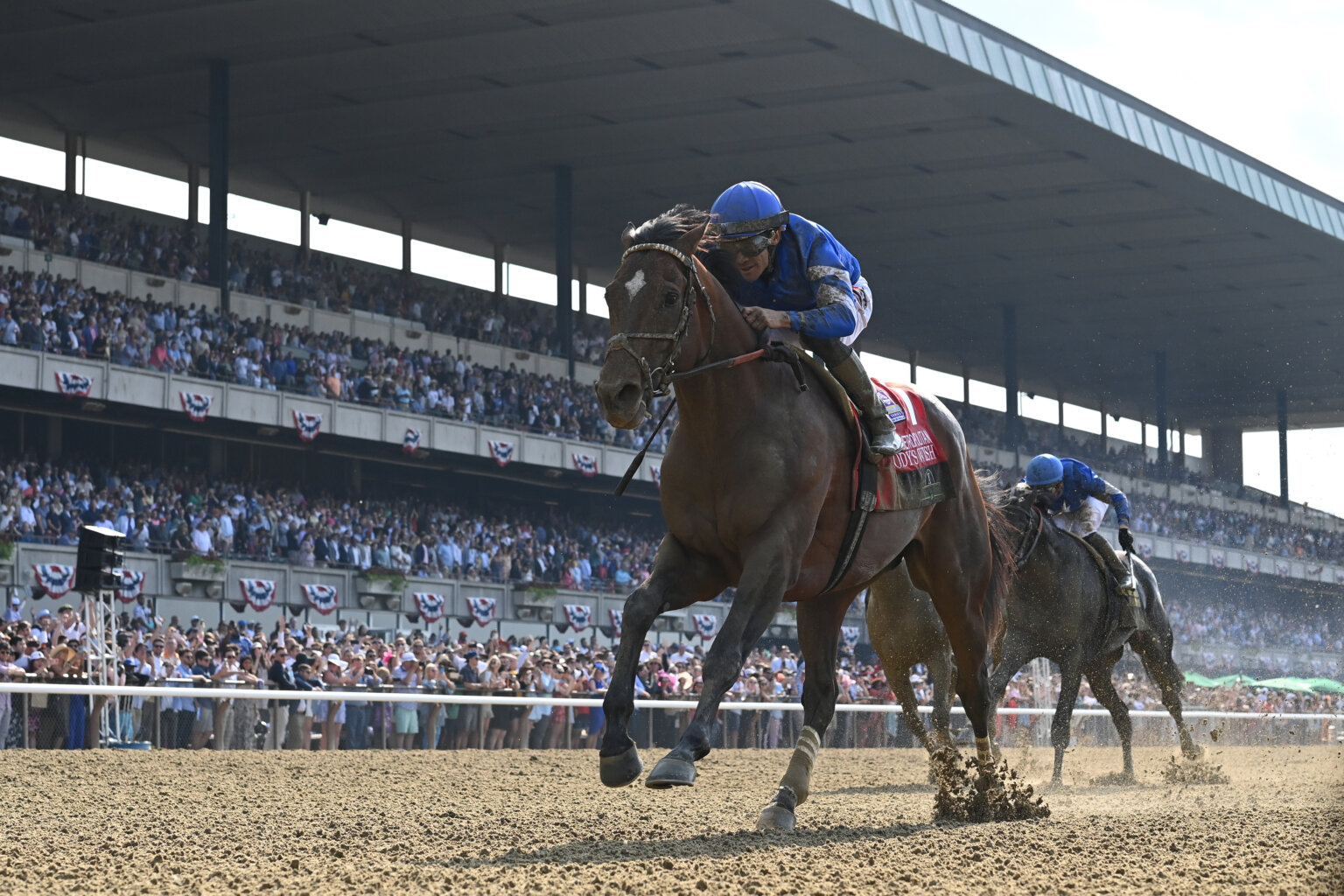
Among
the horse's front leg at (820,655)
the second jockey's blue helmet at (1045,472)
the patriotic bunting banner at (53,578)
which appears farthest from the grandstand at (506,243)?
the horse's front leg at (820,655)

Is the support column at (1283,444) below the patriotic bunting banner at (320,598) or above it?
above

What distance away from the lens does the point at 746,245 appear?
6.41 meters

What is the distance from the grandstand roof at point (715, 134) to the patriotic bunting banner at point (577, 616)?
32.5 feet

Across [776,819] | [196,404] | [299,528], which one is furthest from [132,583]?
[776,819]

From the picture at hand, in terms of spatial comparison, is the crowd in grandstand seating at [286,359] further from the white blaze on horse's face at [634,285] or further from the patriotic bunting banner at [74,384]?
the white blaze on horse's face at [634,285]

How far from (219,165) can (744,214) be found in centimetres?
2499

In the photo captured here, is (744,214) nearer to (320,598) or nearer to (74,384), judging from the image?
(320,598)

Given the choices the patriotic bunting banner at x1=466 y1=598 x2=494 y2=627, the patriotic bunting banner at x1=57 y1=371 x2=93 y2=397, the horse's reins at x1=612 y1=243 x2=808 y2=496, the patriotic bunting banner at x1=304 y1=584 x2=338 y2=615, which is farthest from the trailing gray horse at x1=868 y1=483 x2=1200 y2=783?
the patriotic bunting banner at x1=57 y1=371 x2=93 y2=397

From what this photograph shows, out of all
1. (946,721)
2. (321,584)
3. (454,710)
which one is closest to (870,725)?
(454,710)

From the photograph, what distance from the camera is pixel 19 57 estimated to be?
29297mm

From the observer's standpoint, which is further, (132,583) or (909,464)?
(132,583)

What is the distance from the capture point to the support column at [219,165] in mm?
28953

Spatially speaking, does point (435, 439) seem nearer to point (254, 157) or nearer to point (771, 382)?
point (254, 157)

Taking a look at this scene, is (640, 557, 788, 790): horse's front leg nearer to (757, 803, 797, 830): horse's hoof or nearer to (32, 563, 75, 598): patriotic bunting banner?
(757, 803, 797, 830): horse's hoof
